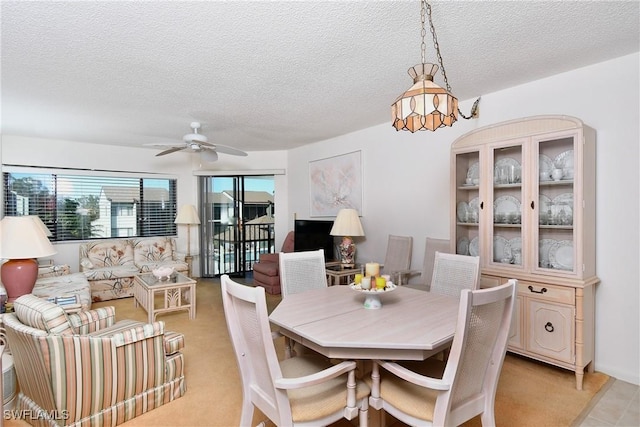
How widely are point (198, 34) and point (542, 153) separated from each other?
2671mm

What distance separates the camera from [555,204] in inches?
104

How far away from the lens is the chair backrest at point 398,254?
154 inches

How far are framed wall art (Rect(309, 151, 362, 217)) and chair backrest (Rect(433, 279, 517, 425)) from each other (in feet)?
10.8

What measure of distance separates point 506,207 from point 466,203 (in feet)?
1.28

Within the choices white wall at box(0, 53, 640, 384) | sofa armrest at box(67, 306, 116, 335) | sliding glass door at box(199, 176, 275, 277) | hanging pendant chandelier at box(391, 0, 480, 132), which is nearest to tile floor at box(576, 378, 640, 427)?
white wall at box(0, 53, 640, 384)

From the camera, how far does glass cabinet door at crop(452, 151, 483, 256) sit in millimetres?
3178

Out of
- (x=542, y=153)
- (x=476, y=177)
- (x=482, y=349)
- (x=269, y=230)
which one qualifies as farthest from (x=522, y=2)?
(x=269, y=230)

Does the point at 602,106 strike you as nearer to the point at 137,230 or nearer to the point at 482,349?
the point at 482,349

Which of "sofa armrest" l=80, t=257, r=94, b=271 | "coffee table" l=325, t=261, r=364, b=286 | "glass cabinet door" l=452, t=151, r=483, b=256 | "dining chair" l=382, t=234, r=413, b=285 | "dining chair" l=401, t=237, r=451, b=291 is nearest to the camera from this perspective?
"glass cabinet door" l=452, t=151, r=483, b=256

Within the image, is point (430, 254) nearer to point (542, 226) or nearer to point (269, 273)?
point (542, 226)

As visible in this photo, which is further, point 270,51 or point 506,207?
point 506,207

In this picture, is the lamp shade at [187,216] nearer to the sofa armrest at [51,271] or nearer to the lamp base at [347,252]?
the sofa armrest at [51,271]

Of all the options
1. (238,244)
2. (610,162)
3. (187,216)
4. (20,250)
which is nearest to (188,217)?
(187,216)

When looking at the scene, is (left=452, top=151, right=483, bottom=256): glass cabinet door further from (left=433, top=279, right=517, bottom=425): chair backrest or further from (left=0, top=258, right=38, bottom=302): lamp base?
(left=0, top=258, right=38, bottom=302): lamp base
